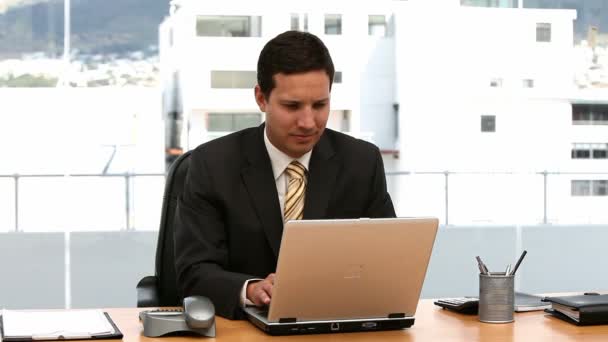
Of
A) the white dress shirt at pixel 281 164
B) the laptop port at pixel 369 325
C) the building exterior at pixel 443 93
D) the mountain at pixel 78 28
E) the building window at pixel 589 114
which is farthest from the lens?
the building window at pixel 589 114

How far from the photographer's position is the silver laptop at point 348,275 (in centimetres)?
194

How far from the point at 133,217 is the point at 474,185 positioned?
1763mm

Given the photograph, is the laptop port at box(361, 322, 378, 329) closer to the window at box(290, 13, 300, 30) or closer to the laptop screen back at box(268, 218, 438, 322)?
the laptop screen back at box(268, 218, 438, 322)

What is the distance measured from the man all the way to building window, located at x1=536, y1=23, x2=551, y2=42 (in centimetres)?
270

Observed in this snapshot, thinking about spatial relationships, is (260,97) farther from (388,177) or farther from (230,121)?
(388,177)

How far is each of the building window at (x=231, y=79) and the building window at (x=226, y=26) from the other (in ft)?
0.61

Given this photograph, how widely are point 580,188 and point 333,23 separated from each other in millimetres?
1593

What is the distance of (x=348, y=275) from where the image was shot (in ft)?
6.56

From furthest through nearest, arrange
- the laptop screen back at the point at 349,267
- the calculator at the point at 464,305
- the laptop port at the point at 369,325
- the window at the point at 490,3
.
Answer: the window at the point at 490,3 < the calculator at the point at 464,305 < the laptop port at the point at 369,325 < the laptop screen back at the point at 349,267

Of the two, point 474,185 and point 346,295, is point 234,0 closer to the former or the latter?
point 474,185

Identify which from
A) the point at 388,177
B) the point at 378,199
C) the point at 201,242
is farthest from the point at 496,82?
the point at 201,242

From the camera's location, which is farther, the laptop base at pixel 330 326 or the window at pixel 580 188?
the window at pixel 580 188

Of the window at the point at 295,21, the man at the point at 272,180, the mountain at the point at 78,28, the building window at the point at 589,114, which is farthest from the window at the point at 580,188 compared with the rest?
the man at the point at 272,180

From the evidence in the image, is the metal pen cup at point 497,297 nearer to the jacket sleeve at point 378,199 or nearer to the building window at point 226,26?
the jacket sleeve at point 378,199
